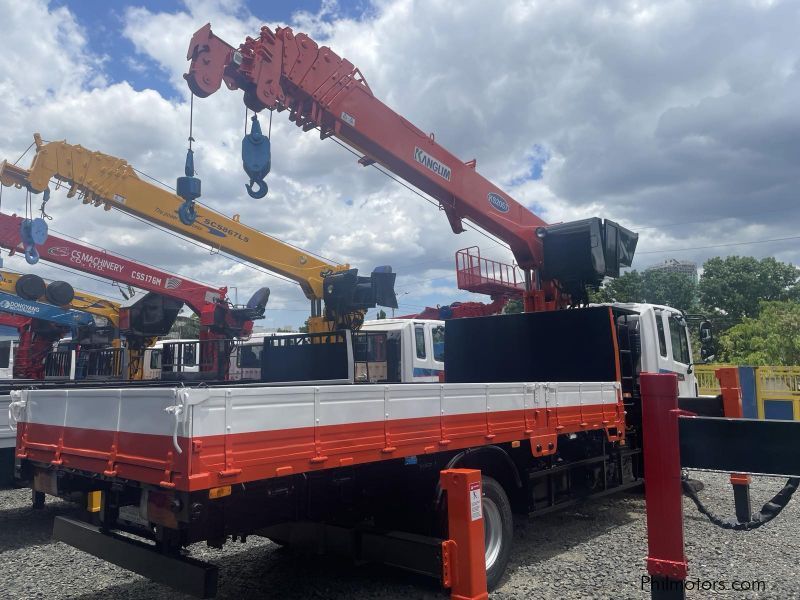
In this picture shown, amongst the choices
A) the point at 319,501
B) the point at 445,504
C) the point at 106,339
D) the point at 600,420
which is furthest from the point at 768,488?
the point at 106,339

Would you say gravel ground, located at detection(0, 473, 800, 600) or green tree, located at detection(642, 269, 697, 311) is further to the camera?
green tree, located at detection(642, 269, 697, 311)

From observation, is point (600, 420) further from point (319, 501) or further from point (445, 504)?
point (319, 501)

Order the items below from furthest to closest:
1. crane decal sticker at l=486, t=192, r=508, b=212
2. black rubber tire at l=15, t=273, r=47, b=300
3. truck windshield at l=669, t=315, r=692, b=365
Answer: black rubber tire at l=15, t=273, r=47, b=300
crane decal sticker at l=486, t=192, r=508, b=212
truck windshield at l=669, t=315, r=692, b=365

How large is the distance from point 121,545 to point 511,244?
718 cm

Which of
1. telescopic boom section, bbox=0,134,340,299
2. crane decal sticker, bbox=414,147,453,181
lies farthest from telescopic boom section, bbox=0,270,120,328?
crane decal sticker, bbox=414,147,453,181

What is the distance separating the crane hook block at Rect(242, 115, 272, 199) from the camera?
7180 millimetres

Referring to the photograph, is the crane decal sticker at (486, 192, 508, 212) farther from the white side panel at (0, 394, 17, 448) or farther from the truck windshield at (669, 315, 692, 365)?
the white side panel at (0, 394, 17, 448)

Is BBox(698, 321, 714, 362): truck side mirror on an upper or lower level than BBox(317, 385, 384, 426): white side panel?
upper

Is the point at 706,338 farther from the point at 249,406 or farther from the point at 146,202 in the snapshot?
the point at 146,202

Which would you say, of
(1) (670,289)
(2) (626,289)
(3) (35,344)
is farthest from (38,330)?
(1) (670,289)

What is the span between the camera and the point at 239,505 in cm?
391

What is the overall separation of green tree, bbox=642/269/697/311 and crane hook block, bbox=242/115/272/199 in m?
44.1

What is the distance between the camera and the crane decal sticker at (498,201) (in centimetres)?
971

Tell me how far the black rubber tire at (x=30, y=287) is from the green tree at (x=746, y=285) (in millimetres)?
44741
